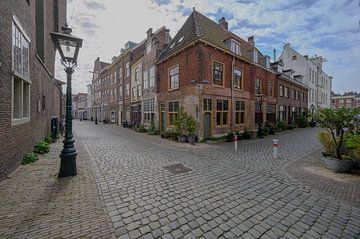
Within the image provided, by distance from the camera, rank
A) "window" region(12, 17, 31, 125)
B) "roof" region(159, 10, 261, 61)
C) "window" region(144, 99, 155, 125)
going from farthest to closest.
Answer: "window" region(144, 99, 155, 125) → "roof" region(159, 10, 261, 61) → "window" region(12, 17, 31, 125)

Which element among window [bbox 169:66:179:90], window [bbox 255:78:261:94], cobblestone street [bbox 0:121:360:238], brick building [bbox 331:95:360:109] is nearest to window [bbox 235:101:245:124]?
window [bbox 255:78:261:94]

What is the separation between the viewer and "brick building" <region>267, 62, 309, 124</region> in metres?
24.8

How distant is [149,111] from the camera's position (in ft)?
68.2

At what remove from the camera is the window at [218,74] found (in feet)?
47.6

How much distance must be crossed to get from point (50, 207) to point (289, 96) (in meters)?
30.8

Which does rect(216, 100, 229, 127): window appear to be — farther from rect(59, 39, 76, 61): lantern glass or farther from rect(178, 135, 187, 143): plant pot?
rect(59, 39, 76, 61): lantern glass

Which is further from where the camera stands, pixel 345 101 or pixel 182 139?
pixel 345 101

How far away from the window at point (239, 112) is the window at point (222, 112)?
1779 millimetres

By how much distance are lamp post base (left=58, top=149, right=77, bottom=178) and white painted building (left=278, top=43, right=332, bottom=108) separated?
1486 inches

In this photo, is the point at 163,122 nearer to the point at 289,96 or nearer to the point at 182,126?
the point at 182,126

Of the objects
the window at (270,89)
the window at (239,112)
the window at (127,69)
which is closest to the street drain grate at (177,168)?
the window at (239,112)

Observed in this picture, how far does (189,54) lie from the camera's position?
14070 millimetres

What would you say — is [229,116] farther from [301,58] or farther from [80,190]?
[301,58]

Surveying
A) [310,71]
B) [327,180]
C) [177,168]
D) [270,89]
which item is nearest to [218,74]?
[177,168]
